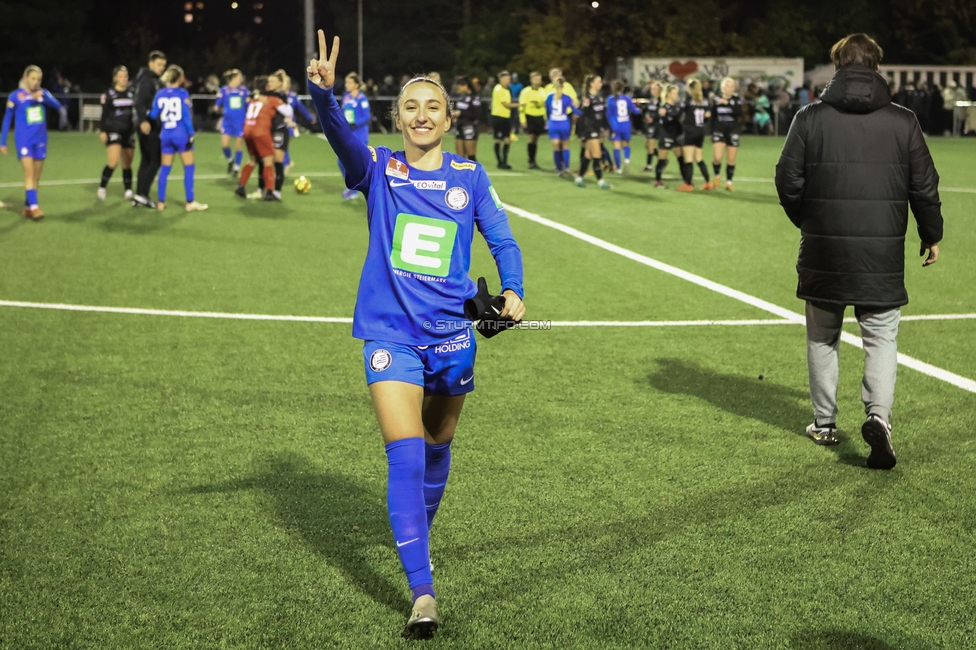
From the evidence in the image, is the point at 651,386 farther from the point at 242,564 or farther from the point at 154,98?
the point at 154,98

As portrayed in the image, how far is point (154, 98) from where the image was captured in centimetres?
1694

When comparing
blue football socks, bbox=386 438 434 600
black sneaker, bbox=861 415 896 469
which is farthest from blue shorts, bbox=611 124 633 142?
blue football socks, bbox=386 438 434 600

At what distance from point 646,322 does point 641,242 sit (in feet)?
16.3

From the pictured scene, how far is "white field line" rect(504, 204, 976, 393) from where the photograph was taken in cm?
780

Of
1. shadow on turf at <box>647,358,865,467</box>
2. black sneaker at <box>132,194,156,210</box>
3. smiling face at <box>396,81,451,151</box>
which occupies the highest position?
smiling face at <box>396,81,451,151</box>

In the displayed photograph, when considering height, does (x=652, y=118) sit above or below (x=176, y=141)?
above

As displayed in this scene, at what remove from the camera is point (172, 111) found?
665 inches

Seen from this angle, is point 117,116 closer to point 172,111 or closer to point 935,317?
point 172,111

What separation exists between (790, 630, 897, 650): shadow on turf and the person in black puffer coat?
2069mm

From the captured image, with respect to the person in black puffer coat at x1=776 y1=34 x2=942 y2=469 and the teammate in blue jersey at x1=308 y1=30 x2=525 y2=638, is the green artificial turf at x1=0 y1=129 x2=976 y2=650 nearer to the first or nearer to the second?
the teammate in blue jersey at x1=308 y1=30 x2=525 y2=638

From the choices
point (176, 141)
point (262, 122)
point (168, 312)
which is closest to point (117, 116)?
point (176, 141)

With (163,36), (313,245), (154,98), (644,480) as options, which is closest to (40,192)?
(154,98)

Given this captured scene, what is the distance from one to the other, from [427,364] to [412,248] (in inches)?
17.4

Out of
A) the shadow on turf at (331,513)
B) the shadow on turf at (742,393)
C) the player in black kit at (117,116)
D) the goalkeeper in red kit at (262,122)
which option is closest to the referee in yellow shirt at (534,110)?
the goalkeeper in red kit at (262,122)
